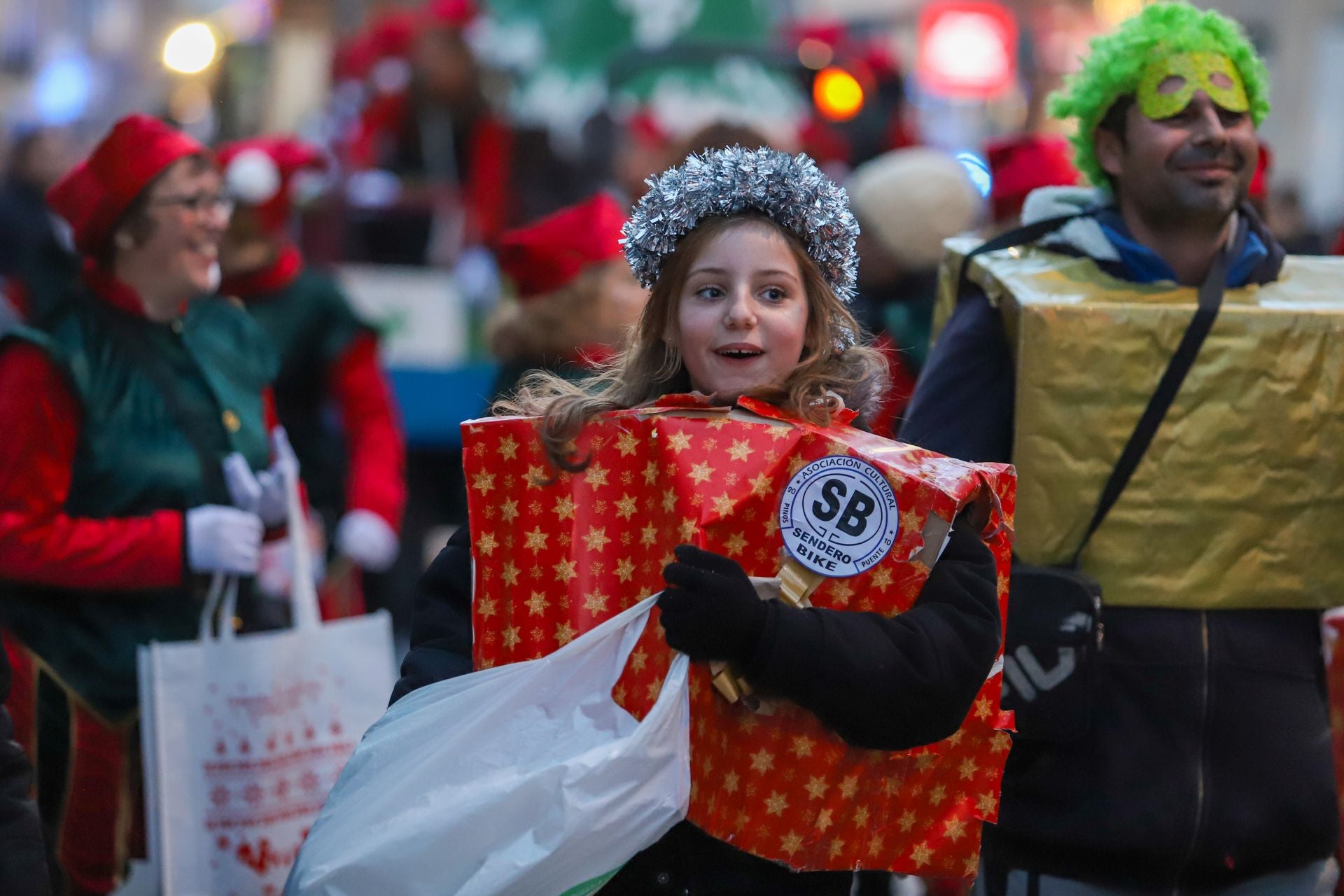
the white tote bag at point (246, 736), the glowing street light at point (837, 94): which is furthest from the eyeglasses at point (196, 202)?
the glowing street light at point (837, 94)

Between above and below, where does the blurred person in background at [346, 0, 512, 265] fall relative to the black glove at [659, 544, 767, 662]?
below

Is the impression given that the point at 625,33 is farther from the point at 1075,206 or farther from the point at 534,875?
the point at 534,875

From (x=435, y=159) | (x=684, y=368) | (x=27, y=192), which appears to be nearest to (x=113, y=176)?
(x=684, y=368)

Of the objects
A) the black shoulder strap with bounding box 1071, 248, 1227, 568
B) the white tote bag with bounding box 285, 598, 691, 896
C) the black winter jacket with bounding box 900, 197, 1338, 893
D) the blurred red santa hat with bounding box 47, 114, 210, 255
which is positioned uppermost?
the blurred red santa hat with bounding box 47, 114, 210, 255

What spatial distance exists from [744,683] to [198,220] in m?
2.55

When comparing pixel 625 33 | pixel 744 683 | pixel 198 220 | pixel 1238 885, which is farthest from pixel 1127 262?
pixel 625 33

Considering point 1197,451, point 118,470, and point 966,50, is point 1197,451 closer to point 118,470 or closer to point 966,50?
point 118,470

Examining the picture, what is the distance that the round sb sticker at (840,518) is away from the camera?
9.21ft

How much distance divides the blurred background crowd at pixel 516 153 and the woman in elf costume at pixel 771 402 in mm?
558

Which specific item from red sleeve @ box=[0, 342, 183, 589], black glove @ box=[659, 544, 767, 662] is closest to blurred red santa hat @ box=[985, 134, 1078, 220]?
red sleeve @ box=[0, 342, 183, 589]

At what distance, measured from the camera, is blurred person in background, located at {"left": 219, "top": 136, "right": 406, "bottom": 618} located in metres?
5.91

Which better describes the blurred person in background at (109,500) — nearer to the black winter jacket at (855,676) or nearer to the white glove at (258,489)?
the white glove at (258,489)

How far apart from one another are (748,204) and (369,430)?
3.10 meters

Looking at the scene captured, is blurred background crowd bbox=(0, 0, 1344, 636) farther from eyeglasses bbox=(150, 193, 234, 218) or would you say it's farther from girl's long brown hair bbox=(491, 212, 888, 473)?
eyeglasses bbox=(150, 193, 234, 218)
